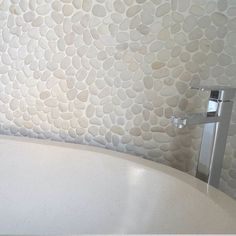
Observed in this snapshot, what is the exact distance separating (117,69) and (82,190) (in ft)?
1.69

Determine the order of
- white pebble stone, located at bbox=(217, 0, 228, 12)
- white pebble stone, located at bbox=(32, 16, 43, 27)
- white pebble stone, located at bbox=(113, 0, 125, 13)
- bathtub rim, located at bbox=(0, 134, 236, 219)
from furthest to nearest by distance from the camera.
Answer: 1. white pebble stone, located at bbox=(32, 16, 43, 27)
2. white pebble stone, located at bbox=(113, 0, 125, 13)
3. white pebble stone, located at bbox=(217, 0, 228, 12)
4. bathtub rim, located at bbox=(0, 134, 236, 219)

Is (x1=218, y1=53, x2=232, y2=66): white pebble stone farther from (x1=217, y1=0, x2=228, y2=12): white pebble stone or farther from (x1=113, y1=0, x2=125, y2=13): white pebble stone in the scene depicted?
(x1=113, y1=0, x2=125, y2=13): white pebble stone

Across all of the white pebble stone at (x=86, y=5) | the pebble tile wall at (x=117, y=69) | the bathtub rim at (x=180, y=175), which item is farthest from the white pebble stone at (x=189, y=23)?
the bathtub rim at (x=180, y=175)

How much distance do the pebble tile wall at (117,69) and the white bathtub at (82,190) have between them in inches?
5.8

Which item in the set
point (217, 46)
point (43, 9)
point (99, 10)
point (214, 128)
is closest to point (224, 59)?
point (217, 46)

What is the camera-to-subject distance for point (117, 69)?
3.63ft

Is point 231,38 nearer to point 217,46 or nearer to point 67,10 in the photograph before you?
point 217,46

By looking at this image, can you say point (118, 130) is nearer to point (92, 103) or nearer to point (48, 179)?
point (92, 103)

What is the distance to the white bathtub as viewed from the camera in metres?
0.90

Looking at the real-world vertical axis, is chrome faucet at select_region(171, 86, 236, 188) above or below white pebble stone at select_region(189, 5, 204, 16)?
below

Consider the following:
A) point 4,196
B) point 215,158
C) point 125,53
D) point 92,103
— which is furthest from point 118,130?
point 4,196

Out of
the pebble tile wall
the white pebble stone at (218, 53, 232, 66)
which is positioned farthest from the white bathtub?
the white pebble stone at (218, 53, 232, 66)

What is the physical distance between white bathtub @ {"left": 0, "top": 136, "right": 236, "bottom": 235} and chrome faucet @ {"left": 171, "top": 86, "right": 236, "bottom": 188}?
0.24 feet

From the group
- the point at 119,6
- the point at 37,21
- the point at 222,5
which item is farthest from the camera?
the point at 37,21
